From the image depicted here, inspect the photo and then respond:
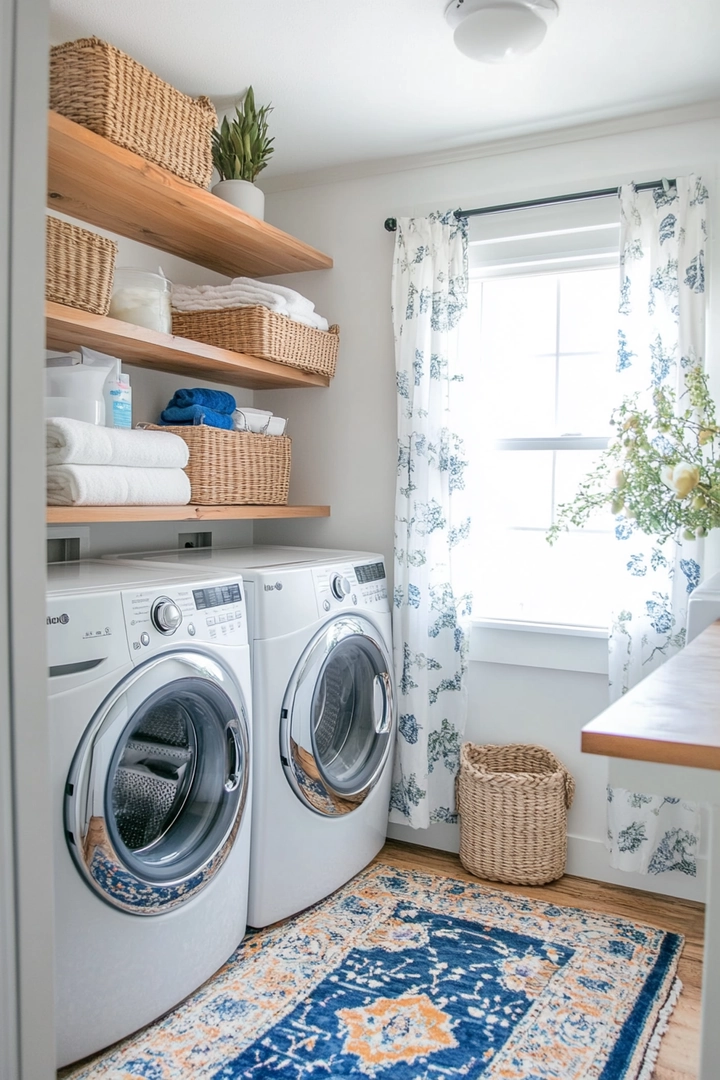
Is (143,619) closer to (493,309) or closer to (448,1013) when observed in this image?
(448,1013)

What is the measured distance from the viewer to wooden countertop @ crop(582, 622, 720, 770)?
2.95 feet

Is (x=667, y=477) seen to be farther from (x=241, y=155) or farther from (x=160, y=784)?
(x=241, y=155)

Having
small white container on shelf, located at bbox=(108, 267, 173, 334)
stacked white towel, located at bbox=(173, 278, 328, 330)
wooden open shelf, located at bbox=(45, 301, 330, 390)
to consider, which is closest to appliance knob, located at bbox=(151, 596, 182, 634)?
wooden open shelf, located at bbox=(45, 301, 330, 390)

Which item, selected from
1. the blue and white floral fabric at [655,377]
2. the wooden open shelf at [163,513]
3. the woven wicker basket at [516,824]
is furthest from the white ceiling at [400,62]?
the woven wicker basket at [516,824]

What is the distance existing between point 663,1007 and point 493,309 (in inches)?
87.3

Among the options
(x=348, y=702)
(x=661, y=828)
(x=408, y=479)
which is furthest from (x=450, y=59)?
(x=661, y=828)

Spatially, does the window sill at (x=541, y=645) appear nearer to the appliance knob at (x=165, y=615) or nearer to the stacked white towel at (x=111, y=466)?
the stacked white towel at (x=111, y=466)

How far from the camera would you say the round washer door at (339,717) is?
2408mm

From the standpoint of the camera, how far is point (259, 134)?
2725 millimetres

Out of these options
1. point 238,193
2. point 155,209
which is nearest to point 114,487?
point 155,209

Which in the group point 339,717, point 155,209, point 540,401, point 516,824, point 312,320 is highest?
point 155,209

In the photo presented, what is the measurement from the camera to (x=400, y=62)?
93.0 inches

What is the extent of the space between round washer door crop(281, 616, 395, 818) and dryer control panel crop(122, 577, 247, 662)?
0.31 m

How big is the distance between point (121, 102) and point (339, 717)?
6.07 feet
